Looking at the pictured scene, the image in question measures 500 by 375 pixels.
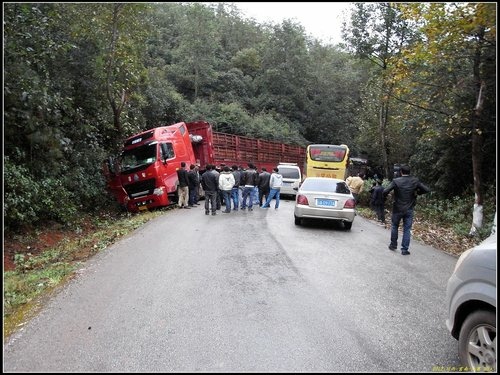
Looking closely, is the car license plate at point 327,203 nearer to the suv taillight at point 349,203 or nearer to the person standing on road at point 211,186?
the suv taillight at point 349,203

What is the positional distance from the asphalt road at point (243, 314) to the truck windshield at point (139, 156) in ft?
22.7

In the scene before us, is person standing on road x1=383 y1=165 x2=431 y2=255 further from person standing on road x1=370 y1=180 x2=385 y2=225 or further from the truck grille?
the truck grille

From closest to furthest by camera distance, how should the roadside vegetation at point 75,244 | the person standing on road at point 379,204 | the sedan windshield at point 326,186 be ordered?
1. the roadside vegetation at point 75,244
2. the sedan windshield at point 326,186
3. the person standing on road at point 379,204

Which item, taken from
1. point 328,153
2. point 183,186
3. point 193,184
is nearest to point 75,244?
point 183,186

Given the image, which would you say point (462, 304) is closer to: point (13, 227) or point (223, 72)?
point (13, 227)

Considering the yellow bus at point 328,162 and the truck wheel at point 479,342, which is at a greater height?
the truck wheel at point 479,342

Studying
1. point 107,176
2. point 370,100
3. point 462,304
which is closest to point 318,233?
point 462,304

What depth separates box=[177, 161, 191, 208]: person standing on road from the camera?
15.7 meters

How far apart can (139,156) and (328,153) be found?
1081cm

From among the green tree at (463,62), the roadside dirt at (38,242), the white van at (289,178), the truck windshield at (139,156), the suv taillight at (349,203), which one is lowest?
the white van at (289,178)

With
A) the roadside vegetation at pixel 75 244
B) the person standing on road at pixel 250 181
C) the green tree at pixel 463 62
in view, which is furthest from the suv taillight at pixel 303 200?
the green tree at pixel 463 62

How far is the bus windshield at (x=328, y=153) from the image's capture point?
23.0 metres

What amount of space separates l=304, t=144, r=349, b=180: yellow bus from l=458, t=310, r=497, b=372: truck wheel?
1921 centimetres

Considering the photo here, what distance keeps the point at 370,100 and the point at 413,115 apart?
13530mm
